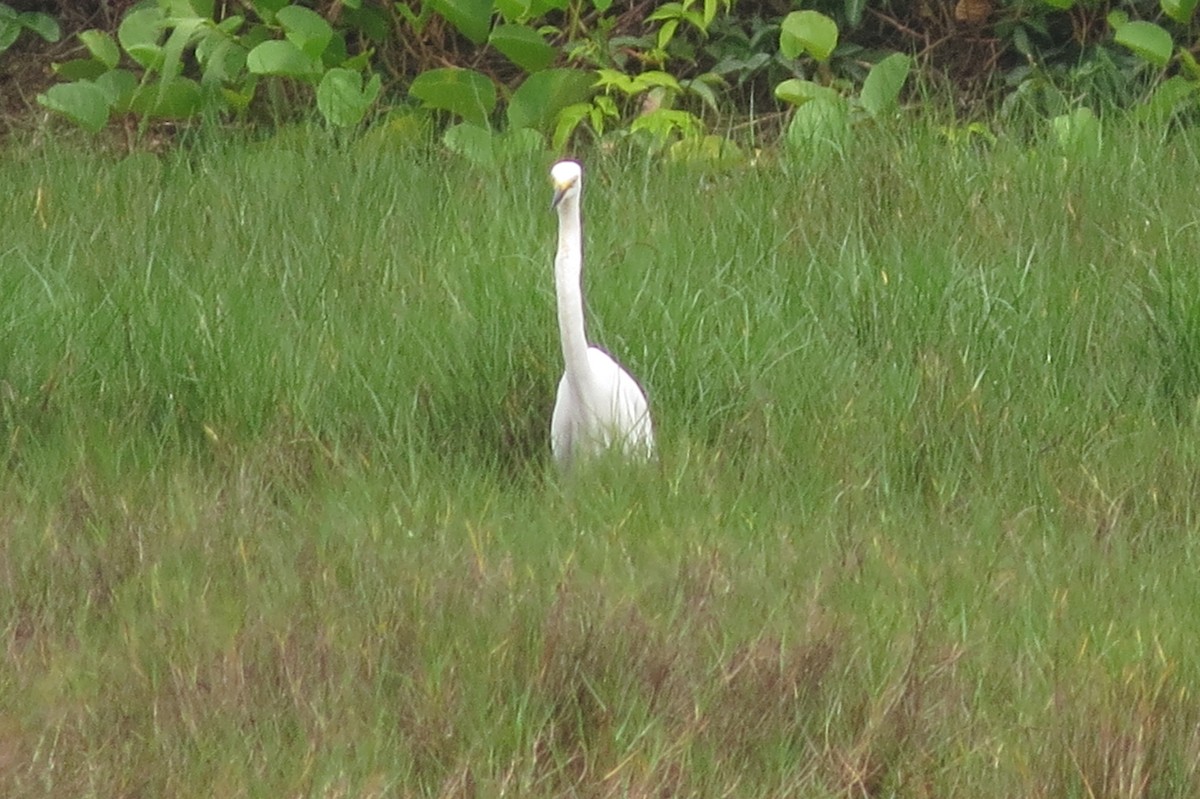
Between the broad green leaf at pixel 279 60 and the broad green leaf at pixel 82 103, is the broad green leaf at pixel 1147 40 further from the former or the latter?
the broad green leaf at pixel 82 103

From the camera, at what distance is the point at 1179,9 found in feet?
16.4

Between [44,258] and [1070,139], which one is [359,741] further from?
[1070,139]

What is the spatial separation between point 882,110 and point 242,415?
2.10m

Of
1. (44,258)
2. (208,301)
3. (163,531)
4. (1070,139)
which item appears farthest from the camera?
(1070,139)

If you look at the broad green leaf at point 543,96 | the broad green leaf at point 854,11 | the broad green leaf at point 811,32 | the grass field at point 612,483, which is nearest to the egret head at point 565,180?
the grass field at point 612,483

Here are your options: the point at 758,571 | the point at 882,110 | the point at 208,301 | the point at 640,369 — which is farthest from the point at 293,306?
the point at 882,110

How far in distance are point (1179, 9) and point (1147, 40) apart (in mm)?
128

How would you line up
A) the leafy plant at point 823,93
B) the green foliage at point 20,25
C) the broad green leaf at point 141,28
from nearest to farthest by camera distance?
the leafy plant at point 823,93 → the broad green leaf at point 141,28 → the green foliage at point 20,25

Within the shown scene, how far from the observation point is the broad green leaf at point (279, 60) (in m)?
5.11

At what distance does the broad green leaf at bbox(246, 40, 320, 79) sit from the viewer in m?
5.11

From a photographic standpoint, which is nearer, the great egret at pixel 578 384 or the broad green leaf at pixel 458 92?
the great egret at pixel 578 384

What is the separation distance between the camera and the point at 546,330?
3672 mm

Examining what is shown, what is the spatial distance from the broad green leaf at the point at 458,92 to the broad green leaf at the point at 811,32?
2.58 ft

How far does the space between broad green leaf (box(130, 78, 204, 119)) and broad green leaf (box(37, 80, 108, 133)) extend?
0.09 meters
